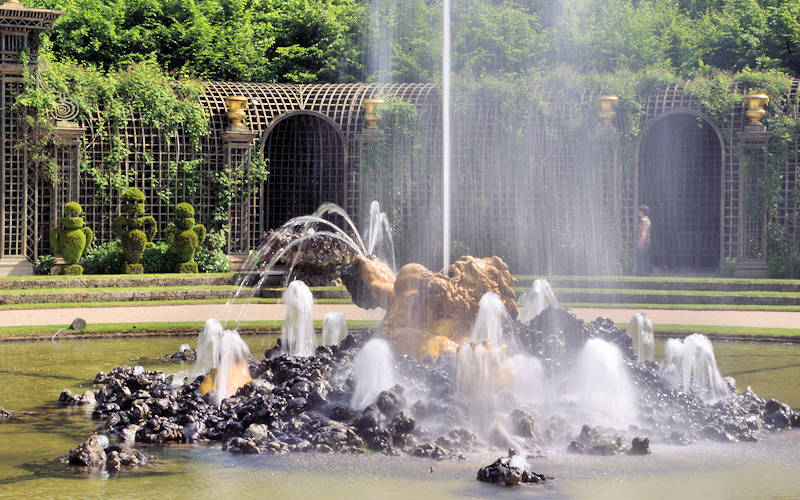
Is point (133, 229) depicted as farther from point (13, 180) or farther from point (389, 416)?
point (389, 416)

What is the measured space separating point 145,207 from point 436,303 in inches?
609

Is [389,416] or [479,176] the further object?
[479,176]

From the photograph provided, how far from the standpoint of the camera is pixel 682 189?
91.6ft

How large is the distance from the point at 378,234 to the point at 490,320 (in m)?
15.2

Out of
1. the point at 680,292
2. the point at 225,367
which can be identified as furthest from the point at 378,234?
the point at 225,367

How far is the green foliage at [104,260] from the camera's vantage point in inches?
926

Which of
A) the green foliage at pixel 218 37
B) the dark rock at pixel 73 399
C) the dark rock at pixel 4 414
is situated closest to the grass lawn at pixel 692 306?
the dark rock at pixel 73 399

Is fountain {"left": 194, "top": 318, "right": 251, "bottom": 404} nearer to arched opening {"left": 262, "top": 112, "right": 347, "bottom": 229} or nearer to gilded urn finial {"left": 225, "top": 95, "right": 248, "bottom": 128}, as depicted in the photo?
gilded urn finial {"left": 225, "top": 95, "right": 248, "bottom": 128}

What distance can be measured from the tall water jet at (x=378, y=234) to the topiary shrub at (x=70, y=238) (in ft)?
22.1

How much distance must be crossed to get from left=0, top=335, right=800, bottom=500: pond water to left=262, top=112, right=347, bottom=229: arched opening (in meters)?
17.9

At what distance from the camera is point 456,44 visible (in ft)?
114

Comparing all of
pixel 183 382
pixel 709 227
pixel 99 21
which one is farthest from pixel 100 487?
pixel 99 21

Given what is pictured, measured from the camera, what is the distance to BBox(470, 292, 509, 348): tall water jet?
37.0 ft

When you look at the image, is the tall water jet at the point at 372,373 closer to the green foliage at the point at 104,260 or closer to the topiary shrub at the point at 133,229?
the topiary shrub at the point at 133,229
